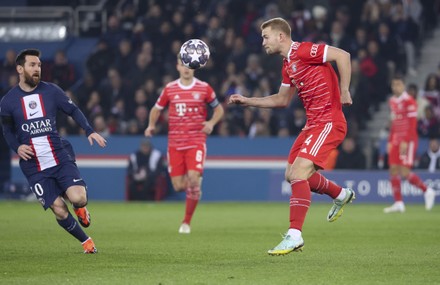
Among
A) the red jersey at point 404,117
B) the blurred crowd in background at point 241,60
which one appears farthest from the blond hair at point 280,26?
the blurred crowd in background at point 241,60

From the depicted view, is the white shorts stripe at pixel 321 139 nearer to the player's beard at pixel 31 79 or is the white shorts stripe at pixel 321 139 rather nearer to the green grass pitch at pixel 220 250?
the green grass pitch at pixel 220 250

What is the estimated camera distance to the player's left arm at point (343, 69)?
1116 centimetres

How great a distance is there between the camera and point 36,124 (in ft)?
39.1

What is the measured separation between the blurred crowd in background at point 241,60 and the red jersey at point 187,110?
9.56 metres

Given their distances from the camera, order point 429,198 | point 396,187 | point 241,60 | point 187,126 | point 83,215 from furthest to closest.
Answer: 1. point 241,60
2. point 429,198
3. point 396,187
4. point 187,126
5. point 83,215

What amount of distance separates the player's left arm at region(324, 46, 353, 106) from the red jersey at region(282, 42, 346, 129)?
16 cm

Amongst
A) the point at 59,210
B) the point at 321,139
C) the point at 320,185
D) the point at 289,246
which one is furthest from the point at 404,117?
the point at 59,210

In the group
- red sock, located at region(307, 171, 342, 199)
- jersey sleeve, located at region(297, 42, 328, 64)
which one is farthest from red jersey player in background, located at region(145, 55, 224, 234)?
A: jersey sleeve, located at region(297, 42, 328, 64)

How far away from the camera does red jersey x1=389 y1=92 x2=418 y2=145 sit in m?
21.0

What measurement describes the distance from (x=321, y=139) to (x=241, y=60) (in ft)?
52.4

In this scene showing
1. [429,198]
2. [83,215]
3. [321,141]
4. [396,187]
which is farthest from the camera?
[429,198]

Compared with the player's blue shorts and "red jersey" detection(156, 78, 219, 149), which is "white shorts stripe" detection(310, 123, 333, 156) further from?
"red jersey" detection(156, 78, 219, 149)

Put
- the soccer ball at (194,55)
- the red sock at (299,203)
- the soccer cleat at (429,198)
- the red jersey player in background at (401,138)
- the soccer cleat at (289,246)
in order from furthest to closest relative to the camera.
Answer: the soccer cleat at (429,198) < the red jersey player in background at (401,138) < the soccer ball at (194,55) < the red sock at (299,203) < the soccer cleat at (289,246)

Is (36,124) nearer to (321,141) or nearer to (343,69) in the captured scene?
(321,141)
